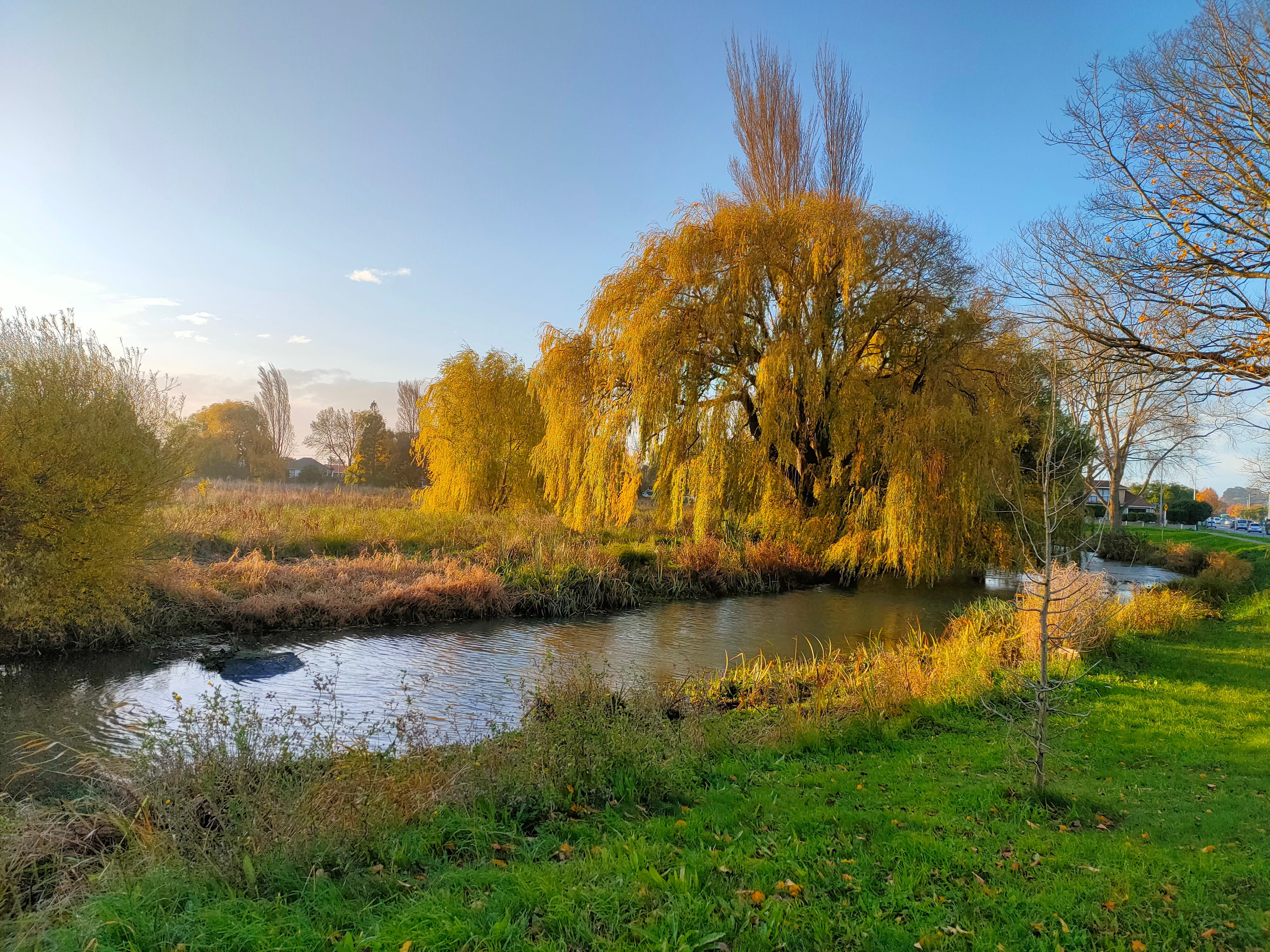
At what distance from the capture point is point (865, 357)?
54.6 feet

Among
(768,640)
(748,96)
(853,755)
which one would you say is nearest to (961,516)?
(768,640)

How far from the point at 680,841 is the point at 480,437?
21.1 metres

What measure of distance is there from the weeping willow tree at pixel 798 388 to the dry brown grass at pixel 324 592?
340 centimetres

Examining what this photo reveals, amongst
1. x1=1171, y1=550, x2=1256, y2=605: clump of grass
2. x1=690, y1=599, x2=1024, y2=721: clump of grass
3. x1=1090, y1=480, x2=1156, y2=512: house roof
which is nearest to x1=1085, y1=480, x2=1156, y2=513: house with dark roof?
x1=1090, y1=480, x2=1156, y2=512: house roof

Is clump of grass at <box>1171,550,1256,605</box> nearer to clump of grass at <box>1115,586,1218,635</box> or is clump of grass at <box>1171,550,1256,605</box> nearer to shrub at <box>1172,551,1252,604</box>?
shrub at <box>1172,551,1252,604</box>

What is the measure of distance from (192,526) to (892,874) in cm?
1639

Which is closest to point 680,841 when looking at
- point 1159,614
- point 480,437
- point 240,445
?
point 1159,614

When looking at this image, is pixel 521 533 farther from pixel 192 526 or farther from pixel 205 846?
pixel 205 846

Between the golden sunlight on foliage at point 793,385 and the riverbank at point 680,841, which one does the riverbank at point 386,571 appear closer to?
the golden sunlight on foliage at point 793,385

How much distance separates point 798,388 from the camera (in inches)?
613

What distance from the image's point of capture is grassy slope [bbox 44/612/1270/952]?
3.04 meters

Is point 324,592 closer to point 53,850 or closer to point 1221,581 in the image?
point 53,850

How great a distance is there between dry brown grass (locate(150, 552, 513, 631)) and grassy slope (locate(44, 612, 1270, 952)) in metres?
8.79


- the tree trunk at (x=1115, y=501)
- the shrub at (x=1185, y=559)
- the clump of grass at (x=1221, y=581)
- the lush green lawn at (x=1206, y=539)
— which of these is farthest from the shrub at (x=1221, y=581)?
the tree trunk at (x=1115, y=501)
